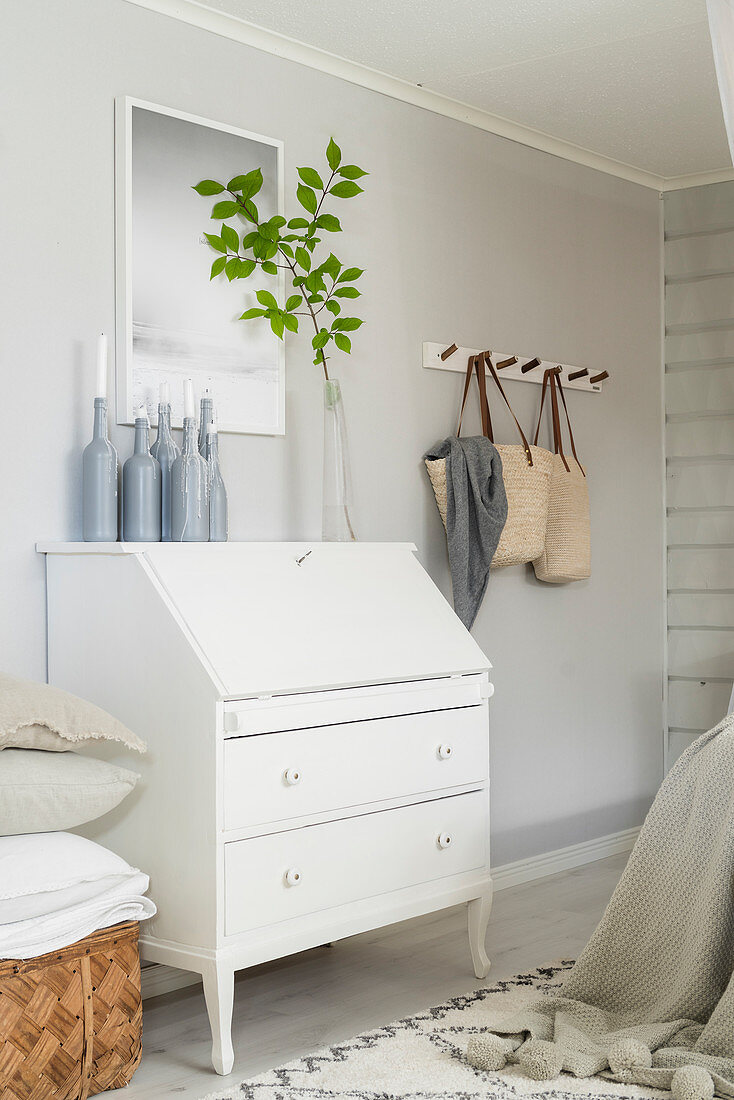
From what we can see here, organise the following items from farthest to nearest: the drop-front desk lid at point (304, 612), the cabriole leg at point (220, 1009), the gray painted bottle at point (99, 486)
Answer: the gray painted bottle at point (99, 486) < the drop-front desk lid at point (304, 612) < the cabriole leg at point (220, 1009)

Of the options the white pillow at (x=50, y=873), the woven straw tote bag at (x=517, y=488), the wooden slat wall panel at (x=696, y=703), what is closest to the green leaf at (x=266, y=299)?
the woven straw tote bag at (x=517, y=488)

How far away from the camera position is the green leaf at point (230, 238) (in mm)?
2904

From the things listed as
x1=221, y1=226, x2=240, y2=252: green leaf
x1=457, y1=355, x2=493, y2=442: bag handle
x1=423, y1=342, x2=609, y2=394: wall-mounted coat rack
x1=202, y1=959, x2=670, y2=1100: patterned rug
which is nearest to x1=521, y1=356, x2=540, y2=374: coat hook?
x1=423, y1=342, x2=609, y2=394: wall-mounted coat rack

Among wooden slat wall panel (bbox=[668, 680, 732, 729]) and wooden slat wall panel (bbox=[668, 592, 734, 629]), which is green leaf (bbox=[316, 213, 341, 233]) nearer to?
wooden slat wall panel (bbox=[668, 592, 734, 629])

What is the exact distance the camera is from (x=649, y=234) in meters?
4.46

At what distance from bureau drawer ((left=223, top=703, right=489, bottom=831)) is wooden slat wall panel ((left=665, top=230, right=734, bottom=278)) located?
233 centimetres

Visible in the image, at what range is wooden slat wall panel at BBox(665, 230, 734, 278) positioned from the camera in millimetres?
4383

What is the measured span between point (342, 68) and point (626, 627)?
7.11ft

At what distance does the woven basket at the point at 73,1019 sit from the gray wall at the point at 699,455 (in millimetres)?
2737

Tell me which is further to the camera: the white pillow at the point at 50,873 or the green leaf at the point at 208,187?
the green leaf at the point at 208,187

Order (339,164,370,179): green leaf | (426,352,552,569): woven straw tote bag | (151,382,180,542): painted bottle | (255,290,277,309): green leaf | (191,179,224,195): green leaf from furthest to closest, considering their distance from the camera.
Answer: (426,352,552,569): woven straw tote bag → (339,164,370,179): green leaf → (255,290,277,309): green leaf → (191,179,224,195): green leaf → (151,382,180,542): painted bottle

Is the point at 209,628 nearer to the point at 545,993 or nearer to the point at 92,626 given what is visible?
the point at 92,626

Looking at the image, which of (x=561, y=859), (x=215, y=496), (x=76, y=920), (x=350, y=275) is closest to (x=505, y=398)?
(x=350, y=275)

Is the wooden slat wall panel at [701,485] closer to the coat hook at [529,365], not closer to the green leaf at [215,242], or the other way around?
the coat hook at [529,365]
